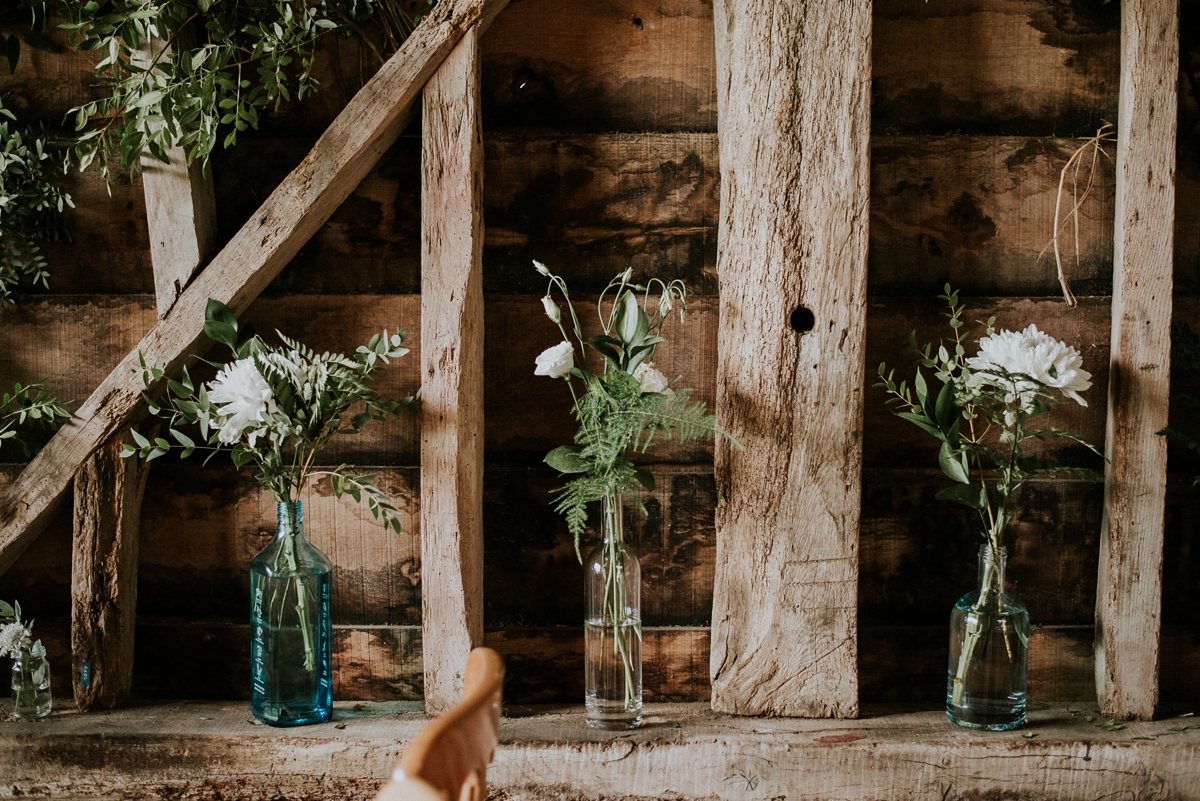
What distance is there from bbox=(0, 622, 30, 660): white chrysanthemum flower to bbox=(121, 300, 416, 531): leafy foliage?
0.35 metres

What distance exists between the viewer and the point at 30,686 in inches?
58.8

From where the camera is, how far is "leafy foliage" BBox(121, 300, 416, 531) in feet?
4.46

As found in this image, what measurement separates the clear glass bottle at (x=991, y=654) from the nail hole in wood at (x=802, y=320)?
0.48 metres

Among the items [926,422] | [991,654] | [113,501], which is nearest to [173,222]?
[113,501]

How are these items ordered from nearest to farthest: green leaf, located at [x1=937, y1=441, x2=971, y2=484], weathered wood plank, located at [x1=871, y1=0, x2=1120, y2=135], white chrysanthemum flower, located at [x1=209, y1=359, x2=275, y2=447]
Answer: white chrysanthemum flower, located at [x1=209, y1=359, x2=275, y2=447] < green leaf, located at [x1=937, y1=441, x2=971, y2=484] < weathered wood plank, located at [x1=871, y1=0, x2=1120, y2=135]

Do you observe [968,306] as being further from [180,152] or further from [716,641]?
[180,152]

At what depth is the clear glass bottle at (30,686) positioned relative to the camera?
1.49 meters

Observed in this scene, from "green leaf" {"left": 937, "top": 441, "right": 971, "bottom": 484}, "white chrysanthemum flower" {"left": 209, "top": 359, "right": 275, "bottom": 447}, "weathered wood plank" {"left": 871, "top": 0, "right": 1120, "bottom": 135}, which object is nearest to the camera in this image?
"white chrysanthemum flower" {"left": 209, "top": 359, "right": 275, "bottom": 447}

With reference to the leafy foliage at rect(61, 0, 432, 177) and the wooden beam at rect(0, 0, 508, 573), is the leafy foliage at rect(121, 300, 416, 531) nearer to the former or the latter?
the wooden beam at rect(0, 0, 508, 573)

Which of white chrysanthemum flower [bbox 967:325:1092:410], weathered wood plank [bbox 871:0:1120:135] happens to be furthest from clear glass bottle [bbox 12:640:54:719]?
weathered wood plank [bbox 871:0:1120:135]

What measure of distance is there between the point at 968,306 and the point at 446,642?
1.12 metres

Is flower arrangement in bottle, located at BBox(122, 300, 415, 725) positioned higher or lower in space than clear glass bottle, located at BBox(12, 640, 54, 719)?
higher

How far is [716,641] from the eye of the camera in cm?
151

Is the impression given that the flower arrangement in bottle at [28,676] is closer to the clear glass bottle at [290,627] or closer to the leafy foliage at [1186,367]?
the clear glass bottle at [290,627]
